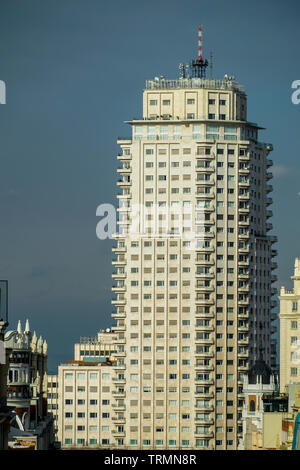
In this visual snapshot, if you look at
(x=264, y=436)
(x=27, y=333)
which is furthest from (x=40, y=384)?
(x=264, y=436)

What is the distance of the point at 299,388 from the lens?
509ft

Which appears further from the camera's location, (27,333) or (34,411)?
(27,333)

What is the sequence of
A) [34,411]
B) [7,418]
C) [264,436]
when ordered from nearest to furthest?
[7,418], [264,436], [34,411]
